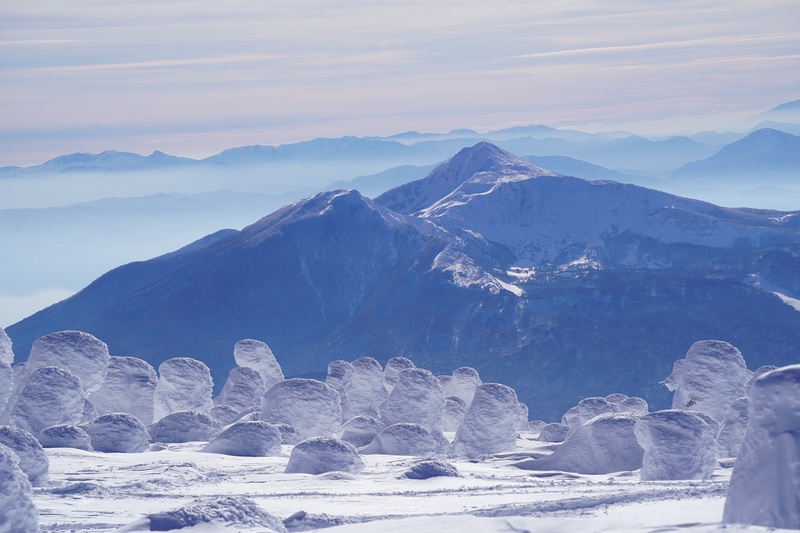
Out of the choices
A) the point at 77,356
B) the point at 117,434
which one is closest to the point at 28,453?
the point at 117,434

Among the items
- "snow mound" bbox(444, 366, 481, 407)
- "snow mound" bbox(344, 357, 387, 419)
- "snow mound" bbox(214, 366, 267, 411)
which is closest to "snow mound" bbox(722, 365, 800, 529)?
"snow mound" bbox(214, 366, 267, 411)

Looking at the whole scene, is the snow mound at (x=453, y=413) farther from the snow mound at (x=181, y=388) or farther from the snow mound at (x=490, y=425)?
the snow mound at (x=181, y=388)

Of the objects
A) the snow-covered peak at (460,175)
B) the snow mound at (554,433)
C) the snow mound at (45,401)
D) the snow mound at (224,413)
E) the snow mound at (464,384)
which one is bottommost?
the snow mound at (554,433)

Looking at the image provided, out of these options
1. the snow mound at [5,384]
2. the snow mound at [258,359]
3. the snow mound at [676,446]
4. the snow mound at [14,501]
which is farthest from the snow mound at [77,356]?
the snow mound at [14,501]

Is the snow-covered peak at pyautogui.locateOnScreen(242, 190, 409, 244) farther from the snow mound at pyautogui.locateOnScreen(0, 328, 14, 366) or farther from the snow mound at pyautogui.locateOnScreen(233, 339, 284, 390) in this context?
the snow mound at pyautogui.locateOnScreen(0, 328, 14, 366)

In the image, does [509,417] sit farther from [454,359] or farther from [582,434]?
[454,359]
